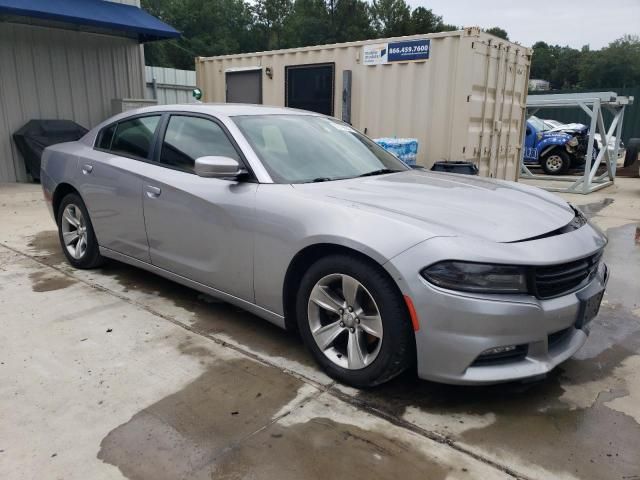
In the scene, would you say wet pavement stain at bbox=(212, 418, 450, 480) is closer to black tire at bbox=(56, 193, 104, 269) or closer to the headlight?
the headlight

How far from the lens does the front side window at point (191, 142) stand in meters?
3.52

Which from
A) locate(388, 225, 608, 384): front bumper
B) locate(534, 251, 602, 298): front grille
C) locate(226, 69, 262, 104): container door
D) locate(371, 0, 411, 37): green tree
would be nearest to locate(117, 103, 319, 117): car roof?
locate(388, 225, 608, 384): front bumper

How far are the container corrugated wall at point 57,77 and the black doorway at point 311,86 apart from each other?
4631 millimetres

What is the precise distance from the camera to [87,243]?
15.2 ft

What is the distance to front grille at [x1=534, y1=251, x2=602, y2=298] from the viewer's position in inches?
97.0

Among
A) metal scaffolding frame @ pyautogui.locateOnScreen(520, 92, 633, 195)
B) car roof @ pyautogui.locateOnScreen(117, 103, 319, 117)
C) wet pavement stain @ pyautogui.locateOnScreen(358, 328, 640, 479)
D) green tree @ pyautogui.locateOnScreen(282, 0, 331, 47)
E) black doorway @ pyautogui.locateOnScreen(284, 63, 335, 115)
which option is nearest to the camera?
wet pavement stain @ pyautogui.locateOnScreen(358, 328, 640, 479)

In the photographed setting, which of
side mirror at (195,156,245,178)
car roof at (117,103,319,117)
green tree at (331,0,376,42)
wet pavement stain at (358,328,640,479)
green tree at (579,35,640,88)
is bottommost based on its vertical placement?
wet pavement stain at (358,328,640,479)

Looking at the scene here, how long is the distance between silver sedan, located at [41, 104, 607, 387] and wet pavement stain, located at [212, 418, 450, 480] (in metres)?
0.37

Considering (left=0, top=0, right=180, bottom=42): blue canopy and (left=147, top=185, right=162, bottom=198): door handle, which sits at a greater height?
(left=0, top=0, right=180, bottom=42): blue canopy

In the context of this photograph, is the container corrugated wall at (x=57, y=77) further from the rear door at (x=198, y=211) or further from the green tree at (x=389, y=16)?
the green tree at (x=389, y=16)

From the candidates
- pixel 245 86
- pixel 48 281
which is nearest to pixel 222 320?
pixel 48 281

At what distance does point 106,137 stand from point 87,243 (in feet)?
3.11

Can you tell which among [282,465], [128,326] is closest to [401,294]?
[282,465]

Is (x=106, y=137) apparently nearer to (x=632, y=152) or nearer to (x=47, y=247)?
(x=47, y=247)
